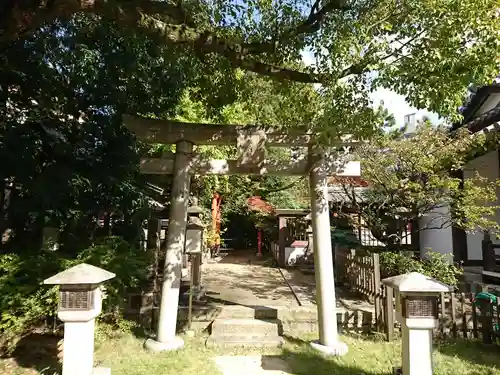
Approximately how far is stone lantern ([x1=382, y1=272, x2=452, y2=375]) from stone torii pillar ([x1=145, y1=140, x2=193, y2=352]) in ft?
11.4

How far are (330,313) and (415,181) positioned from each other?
156 inches

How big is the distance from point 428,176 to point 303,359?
4939mm

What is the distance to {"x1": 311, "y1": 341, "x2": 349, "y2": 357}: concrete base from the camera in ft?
18.5

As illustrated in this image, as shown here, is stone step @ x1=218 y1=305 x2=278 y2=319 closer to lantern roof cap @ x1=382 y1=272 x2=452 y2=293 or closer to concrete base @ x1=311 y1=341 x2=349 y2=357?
concrete base @ x1=311 y1=341 x2=349 y2=357

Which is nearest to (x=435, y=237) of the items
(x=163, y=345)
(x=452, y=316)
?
(x=452, y=316)

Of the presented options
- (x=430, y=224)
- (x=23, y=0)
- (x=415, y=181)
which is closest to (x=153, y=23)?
(x=23, y=0)

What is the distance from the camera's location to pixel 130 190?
23.4 ft

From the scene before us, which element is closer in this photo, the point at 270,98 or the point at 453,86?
the point at 453,86

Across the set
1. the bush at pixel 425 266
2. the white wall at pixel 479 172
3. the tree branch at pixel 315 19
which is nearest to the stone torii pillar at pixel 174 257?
the tree branch at pixel 315 19

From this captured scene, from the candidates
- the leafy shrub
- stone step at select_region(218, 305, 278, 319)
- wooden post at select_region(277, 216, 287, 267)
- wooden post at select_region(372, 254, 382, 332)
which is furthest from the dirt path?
the leafy shrub

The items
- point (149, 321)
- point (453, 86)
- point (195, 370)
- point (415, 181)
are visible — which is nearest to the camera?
point (453, 86)

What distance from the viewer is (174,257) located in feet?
19.7

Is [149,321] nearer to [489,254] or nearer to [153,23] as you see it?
[153,23]

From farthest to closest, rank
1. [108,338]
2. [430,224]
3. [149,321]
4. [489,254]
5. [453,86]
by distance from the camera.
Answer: [430,224], [489,254], [149,321], [108,338], [453,86]
